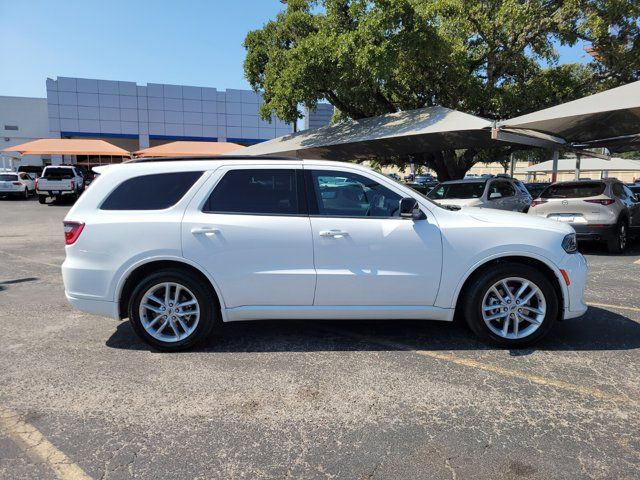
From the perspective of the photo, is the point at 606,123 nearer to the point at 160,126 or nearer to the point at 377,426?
the point at 377,426

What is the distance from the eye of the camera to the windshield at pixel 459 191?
1127cm

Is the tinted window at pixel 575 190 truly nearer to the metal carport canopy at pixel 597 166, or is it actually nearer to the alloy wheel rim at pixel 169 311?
the alloy wheel rim at pixel 169 311

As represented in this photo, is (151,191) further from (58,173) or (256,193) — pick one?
(58,173)

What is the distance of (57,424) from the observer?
3.16 metres

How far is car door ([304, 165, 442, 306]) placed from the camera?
423cm

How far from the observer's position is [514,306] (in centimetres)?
433

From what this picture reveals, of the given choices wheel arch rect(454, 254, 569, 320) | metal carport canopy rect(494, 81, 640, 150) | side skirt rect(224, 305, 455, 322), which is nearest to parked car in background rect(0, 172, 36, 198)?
metal carport canopy rect(494, 81, 640, 150)

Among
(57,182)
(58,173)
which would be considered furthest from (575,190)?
(58,173)

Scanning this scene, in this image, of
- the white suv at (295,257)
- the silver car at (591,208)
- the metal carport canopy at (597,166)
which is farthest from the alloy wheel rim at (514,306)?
the metal carport canopy at (597,166)

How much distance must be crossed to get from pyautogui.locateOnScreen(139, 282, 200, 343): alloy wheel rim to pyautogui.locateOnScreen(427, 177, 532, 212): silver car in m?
7.74

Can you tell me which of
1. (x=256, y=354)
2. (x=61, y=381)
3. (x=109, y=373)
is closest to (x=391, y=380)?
(x=256, y=354)

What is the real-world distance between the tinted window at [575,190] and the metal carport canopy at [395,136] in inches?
133

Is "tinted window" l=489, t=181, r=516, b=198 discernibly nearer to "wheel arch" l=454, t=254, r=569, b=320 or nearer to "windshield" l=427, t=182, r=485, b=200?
"windshield" l=427, t=182, r=485, b=200

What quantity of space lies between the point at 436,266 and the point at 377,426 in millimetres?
1653
